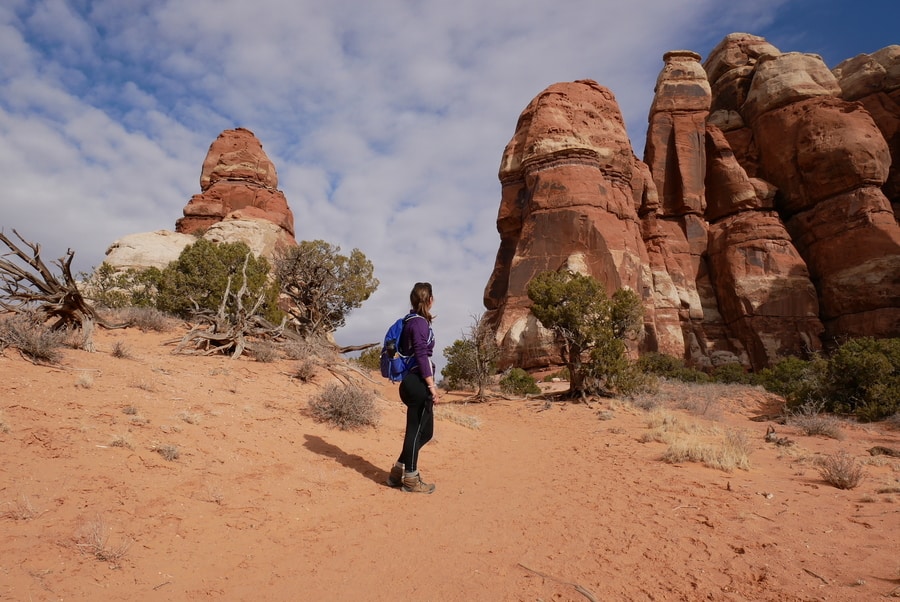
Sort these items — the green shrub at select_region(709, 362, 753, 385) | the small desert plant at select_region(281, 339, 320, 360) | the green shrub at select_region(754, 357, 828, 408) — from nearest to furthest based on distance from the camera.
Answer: the small desert plant at select_region(281, 339, 320, 360)
the green shrub at select_region(754, 357, 828, 408)
the green shrub at select_region(709, 362, 753, 385)

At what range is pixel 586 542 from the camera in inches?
151

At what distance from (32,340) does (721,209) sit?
143 feet

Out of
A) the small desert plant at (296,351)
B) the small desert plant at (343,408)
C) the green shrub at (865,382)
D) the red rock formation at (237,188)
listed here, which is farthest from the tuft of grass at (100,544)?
the red rock formation at (237,188)

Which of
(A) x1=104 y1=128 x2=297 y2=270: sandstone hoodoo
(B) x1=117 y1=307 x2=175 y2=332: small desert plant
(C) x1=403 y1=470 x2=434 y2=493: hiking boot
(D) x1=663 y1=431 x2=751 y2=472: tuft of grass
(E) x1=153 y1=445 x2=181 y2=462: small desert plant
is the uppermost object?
(A) x1=104 y1=128 x2=297 y2=270: sandstone hoodoo

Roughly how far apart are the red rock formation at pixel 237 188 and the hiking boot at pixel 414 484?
34.2 m

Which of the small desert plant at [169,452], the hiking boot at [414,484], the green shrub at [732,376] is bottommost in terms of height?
the hiking boot at [414,484]

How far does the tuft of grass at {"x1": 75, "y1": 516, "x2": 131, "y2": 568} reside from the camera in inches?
119

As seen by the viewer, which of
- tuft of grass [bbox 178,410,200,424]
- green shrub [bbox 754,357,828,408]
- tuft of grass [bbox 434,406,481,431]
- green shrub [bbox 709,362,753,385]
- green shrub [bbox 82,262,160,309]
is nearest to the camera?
tuft of grass [bbox 178,410,200,424]

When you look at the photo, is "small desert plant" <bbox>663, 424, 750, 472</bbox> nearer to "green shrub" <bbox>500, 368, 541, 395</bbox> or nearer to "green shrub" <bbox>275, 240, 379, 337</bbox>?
"green shrub" <bbox>500, 368, 541, 395</bbox>

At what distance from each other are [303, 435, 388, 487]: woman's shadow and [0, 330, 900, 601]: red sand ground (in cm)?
4

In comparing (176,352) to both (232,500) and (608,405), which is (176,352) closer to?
(232,500)

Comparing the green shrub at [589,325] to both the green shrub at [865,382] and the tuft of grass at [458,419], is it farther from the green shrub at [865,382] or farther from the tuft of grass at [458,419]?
the tuft of grass at [458,419]

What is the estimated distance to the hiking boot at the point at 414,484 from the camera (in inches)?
204

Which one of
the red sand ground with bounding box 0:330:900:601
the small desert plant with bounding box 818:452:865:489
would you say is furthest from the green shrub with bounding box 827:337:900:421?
the small desert plant with bounding box 818:452:865:489
